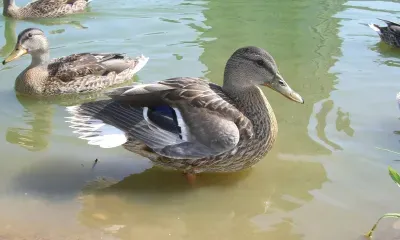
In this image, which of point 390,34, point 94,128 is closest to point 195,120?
point 94,128

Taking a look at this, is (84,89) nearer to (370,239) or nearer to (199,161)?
(199,161)

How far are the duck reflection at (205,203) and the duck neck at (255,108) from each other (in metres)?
0.43

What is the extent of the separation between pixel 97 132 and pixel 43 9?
5770mm

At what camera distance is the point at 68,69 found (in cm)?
671

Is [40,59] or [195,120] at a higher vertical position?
[195,120]

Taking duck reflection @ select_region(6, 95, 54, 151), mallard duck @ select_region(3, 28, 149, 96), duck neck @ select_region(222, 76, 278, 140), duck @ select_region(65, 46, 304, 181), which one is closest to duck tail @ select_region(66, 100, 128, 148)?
duck @ select_region(65, 46, 304, 181)

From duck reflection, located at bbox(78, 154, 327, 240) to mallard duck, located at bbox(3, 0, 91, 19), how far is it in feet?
18.2

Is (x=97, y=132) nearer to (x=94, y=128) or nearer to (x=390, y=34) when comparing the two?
(x=94, y=128)

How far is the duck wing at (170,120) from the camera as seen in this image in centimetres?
436

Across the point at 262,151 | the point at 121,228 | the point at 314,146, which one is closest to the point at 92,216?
the point at 121,228

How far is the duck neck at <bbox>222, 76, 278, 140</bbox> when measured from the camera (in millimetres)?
4590

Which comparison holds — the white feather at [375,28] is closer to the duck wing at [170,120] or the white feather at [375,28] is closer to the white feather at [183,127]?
the duck wing at [170,120]

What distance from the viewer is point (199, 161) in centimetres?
447

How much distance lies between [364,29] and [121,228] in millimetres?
5826
